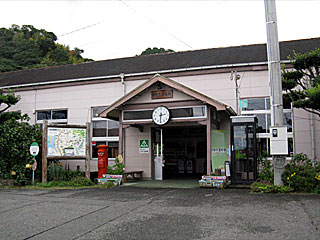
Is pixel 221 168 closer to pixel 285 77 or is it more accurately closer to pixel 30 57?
pixel 285 77

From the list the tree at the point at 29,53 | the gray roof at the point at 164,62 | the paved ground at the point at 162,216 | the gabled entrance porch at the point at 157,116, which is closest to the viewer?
the paved ground at the point at 162,216

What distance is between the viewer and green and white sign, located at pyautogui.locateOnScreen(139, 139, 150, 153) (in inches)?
605

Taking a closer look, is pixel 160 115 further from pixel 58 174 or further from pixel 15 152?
pixel 15 152

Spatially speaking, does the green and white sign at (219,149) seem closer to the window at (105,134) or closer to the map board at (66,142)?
the window at (105,134)

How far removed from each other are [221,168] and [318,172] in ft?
12.7

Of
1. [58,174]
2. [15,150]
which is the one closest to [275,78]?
Result: [58,174]

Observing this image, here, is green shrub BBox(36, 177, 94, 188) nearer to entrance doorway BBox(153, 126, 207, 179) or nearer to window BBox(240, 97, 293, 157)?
entrance doorway BBox(153, 126, 207, 179)

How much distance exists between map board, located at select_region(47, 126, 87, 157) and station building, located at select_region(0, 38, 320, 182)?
168cm

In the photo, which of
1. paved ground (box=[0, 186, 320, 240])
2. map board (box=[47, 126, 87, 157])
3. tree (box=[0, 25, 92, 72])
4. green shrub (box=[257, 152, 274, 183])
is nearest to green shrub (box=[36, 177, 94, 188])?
map board (box=[47, 126, 87, 157])

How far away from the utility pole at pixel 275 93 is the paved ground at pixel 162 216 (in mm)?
1281

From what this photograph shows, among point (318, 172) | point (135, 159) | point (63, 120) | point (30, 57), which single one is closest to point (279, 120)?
point (318, 172)

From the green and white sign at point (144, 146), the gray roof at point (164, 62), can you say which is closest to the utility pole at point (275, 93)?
the gray roof at point (164, 62)

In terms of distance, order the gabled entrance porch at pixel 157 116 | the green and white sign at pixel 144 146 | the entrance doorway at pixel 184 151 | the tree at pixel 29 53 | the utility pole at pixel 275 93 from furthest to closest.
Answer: the tree at pixel 29 53 → the entrance doorway at pixel 184 151 → the green and white sign at pixel 144 146 → the gabled entrance porch at pixel 157 116 → the utility pole at pixel 275 93

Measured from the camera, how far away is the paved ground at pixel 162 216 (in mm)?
5938
